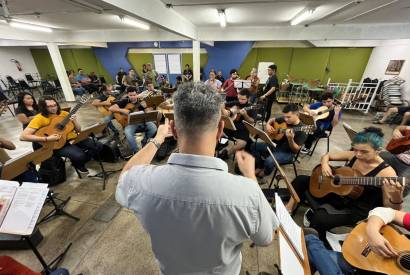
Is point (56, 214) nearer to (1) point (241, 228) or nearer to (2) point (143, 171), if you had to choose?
(2) point (143, 171)

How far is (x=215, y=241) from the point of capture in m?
0.65

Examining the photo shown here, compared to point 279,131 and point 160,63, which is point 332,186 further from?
point 160,63

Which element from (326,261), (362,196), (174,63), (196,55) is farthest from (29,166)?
(174,63)

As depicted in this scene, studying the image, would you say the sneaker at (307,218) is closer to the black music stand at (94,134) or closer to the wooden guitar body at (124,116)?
the black music stand at (94,134)

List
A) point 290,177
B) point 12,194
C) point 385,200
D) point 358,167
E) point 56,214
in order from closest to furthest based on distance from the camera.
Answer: point 12,194 < point 385,200 < point 358,167 < point 56,214 < point 290,177

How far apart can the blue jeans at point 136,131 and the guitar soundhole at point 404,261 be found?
3.74 meters

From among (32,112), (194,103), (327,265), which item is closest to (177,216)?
(194,103)

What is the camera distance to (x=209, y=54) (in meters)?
9.53

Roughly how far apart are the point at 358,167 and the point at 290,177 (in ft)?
4.46

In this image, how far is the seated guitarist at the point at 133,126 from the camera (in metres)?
3.71

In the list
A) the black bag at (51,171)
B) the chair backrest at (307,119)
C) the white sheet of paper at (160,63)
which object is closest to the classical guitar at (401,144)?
the chair backrest at (307,119)

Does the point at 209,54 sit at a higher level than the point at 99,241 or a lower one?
higher

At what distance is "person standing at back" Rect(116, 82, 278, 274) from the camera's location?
615 mm

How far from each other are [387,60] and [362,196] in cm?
873
